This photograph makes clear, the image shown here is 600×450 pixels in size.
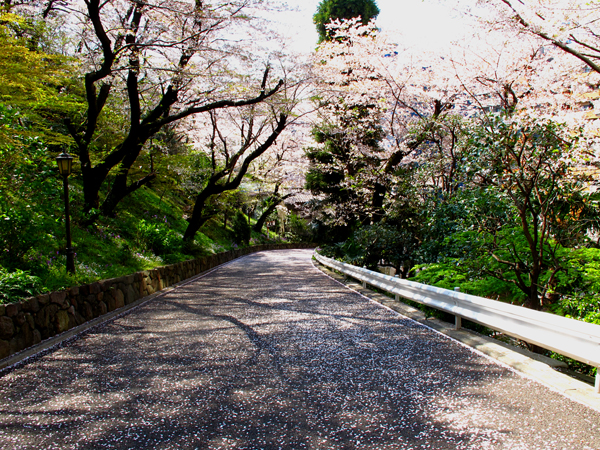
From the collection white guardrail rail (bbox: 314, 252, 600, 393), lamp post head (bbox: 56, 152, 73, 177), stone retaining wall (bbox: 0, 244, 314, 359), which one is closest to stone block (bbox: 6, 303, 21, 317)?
stone retaining wall (bbox: 0, 244, 314, 359)

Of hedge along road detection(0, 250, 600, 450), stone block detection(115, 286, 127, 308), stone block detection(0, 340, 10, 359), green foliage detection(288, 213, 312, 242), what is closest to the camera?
hedge along road detection(0, 250, 600, 450)

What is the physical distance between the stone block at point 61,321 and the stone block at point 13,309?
868mm

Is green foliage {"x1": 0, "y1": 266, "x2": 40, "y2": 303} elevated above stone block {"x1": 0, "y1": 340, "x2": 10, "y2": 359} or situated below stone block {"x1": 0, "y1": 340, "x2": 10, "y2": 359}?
above

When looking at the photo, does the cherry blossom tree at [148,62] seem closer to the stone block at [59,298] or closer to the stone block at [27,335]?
the stone block at [59,298]

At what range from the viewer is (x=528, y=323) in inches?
176

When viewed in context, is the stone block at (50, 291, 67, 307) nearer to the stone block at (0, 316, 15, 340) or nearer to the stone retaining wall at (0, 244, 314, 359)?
the stone retaining wall at (0, 244, 314, 359)

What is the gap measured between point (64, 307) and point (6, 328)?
1384 mm

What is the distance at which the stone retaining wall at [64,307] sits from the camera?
211 inches

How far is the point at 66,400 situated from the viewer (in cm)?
377

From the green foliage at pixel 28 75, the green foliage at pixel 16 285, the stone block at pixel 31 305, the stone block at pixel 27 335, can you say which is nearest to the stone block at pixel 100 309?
the green foliage at pixel 16 285

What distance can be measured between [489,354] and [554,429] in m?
1.96

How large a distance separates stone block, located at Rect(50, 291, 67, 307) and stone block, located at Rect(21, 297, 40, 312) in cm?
35

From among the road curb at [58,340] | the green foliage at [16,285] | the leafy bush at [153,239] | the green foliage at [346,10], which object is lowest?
the road curb at [58,340]

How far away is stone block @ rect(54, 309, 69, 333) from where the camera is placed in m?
6.34
